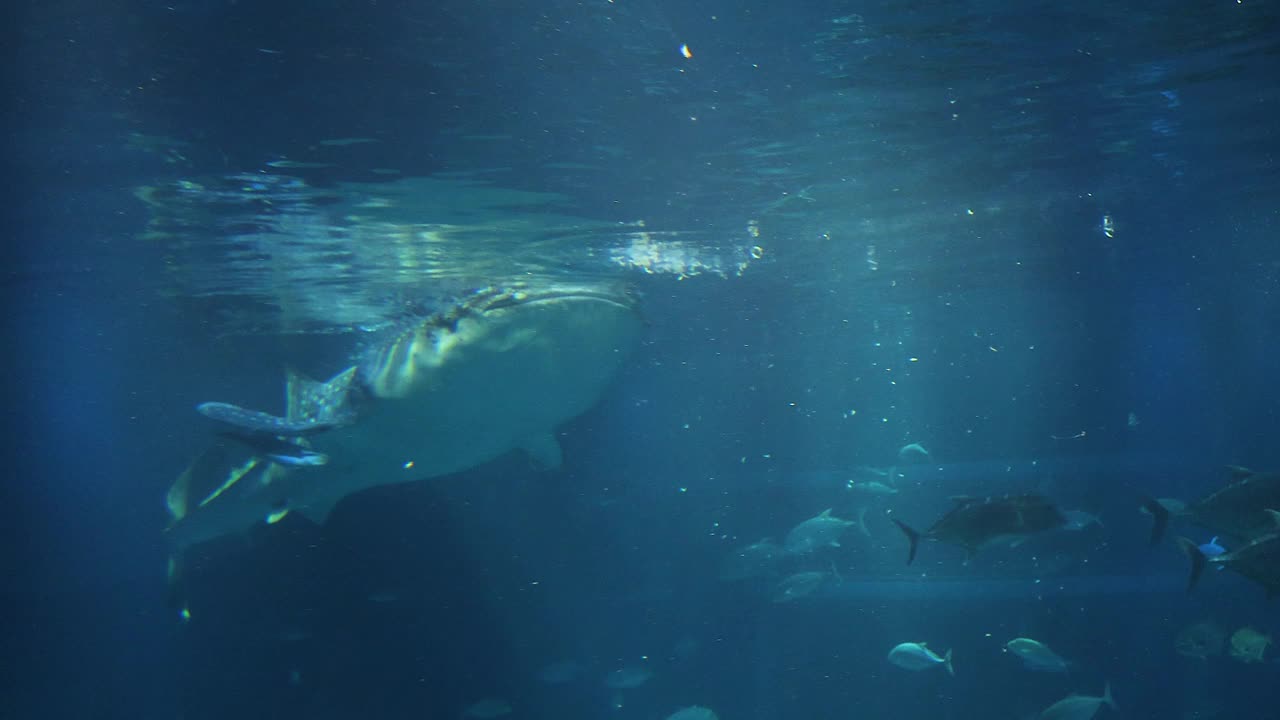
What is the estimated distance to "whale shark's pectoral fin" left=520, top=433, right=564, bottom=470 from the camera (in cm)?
905

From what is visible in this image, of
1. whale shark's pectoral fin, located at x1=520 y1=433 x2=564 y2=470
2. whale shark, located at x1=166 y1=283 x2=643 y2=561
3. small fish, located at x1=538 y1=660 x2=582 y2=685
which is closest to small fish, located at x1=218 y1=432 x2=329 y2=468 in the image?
whale shark, located at x1=166 y1=283 x2=643 y2=561

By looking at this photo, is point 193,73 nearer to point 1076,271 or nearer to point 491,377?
point 491,377

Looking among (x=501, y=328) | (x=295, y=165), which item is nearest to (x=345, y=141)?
(x=295, y=165)

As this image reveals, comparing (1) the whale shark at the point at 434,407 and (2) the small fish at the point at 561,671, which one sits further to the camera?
(2) the small fish at the point at 561,671

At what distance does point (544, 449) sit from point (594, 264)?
25.3 ft

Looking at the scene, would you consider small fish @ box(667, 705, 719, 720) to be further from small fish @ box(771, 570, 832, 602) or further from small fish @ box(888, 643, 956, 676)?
small fish @ box(888, 643, 956, 676)

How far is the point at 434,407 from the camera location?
7.47 m

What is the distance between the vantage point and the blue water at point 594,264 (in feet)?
24.8

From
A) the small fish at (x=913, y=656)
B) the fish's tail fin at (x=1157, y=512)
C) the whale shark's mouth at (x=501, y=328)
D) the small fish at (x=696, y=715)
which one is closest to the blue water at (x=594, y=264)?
the whale shark's mouth at (x=501, y=328)

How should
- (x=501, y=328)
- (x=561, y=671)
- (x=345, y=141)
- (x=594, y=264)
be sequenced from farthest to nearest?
(x=594, y=264)
(x=561, y=671)
(x=345, y=141)
(x=501, y=328)

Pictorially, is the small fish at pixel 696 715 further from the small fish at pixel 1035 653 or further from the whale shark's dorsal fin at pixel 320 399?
the whale shark's dorsal fin at pixel 320 399

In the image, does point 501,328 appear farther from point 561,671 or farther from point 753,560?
point 753,560

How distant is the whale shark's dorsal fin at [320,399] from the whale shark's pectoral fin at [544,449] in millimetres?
2306

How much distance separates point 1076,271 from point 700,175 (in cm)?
2181
